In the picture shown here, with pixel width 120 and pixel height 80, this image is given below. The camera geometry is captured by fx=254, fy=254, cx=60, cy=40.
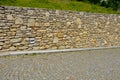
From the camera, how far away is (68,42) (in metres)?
13.1

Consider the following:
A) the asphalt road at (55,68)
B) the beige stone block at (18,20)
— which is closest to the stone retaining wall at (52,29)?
the beige stone block at (18,20)

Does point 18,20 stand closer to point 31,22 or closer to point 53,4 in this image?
point 31,22

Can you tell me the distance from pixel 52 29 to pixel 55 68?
391 cm

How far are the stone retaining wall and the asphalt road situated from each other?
914 millimetres

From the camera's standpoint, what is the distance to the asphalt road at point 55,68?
7484mm

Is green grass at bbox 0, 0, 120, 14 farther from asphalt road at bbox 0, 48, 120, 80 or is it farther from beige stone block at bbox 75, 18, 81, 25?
asphalt road at bbox 0, 48, 120, 80

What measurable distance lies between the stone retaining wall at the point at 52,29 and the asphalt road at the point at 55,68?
91 cm

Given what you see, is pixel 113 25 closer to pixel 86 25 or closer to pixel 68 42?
pixel 86 25

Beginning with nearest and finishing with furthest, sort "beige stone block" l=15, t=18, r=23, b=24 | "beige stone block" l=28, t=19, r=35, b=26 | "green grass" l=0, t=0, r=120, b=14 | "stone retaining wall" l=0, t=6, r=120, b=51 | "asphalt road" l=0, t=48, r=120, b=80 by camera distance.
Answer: "asphalt road" l=0, t=48, r=120, b=80
"stone retaining wall" l=0, t=6, r=120, b=51
"beige stone block" l=15, t=18, r=23, b=24
"beige stone block" l=28, t=19, r=35, b=26
"green grass" l=0, t=0, r=120, b=14

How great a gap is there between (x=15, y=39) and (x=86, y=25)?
4.82m

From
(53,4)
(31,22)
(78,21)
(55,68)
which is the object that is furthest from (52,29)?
(55,68)

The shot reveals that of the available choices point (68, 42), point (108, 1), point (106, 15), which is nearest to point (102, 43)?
point (106, 15)

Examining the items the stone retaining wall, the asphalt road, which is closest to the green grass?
the stone retaining wall

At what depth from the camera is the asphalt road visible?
748cm
